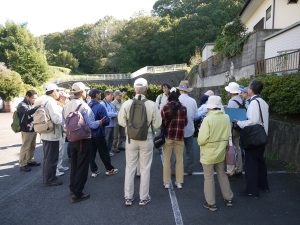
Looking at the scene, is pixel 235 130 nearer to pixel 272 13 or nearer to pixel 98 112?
pixel 98 112

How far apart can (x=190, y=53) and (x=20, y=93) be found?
102 feet

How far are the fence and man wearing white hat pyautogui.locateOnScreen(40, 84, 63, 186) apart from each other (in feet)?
20.6

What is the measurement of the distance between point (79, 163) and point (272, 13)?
567 inches

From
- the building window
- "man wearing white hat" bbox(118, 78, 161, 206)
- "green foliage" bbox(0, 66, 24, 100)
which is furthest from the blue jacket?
"green foliage" bbox(0, 66, 24, 100)

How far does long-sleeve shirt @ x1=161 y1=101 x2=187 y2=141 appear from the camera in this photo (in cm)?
547

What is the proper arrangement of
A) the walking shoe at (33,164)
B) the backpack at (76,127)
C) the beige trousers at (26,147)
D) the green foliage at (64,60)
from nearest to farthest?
the backpack at (76,127), the beige trousers at (26,147), the walking shoe at (33,164), the green foliage at (64,60)

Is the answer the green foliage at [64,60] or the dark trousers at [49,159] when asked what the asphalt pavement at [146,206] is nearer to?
the dark trousers at [49,159]

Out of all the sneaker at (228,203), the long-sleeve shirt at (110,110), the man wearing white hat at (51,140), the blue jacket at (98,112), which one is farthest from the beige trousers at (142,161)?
the long-sleeve shirt at (110,110)

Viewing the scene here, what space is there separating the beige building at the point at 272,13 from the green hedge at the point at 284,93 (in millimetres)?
7864

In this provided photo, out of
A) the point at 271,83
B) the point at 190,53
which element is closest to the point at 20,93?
the point at 271,83

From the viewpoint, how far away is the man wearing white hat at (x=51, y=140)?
6.02m

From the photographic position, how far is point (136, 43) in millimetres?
57750

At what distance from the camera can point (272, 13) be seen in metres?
15.9

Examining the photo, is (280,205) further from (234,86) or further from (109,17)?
(109,17)
